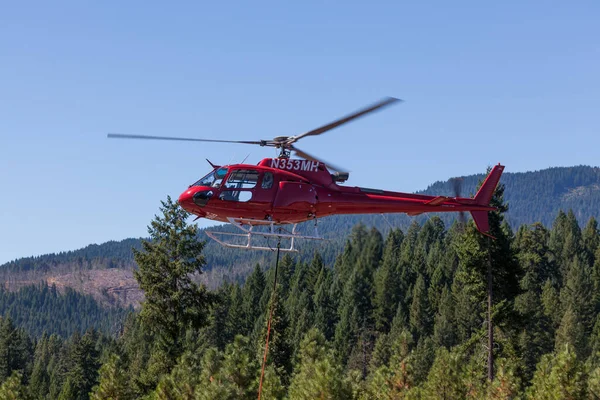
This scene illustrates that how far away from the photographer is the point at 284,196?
1371 inches

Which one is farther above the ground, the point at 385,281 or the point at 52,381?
the point at 385,281

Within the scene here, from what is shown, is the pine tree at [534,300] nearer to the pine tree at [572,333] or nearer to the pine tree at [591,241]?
the pine tree at [572,333]

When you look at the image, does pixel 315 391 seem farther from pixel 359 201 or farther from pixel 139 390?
pixel 359 201

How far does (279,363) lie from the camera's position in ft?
228

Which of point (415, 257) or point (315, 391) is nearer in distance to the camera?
point (315, 391)

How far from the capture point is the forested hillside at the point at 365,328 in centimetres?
5284

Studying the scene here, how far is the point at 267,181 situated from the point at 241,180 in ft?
3.15

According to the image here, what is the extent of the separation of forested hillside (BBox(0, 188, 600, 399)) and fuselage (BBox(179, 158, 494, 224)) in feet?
19.9

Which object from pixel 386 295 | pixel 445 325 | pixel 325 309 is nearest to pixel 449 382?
pixel 445 325

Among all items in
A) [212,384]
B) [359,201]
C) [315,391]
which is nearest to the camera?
[359,201]

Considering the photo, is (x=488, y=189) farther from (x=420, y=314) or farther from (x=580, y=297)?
(x=420, y=314)

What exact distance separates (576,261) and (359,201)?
104199 mm

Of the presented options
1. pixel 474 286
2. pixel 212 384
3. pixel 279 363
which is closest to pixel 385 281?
pixel 279 363

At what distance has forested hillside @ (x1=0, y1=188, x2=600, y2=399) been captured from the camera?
173ft
